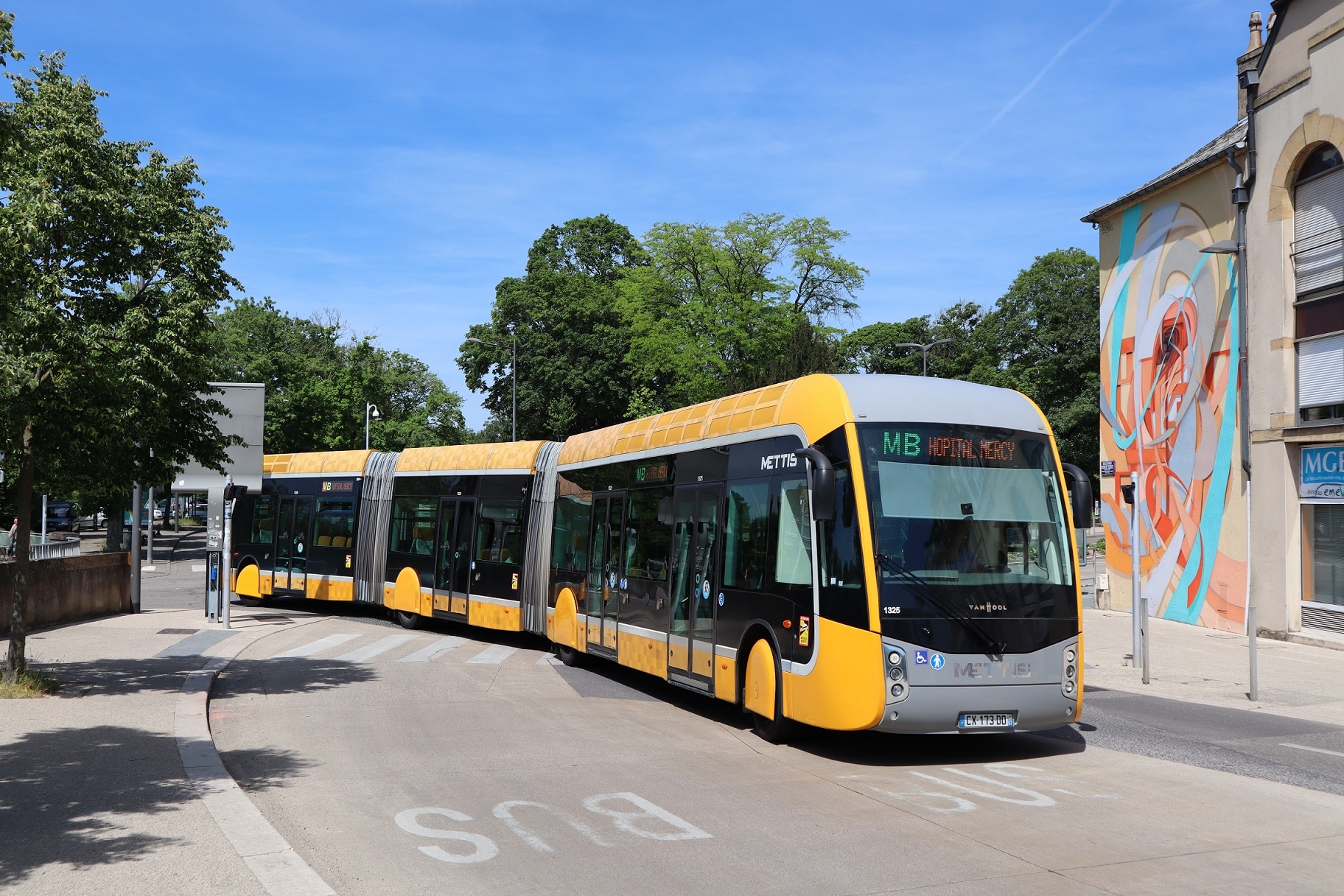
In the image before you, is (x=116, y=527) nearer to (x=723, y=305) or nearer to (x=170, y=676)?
(x=723, y=305)

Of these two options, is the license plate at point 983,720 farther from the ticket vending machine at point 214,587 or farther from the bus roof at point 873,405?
the ticket vending machine at point 214,587

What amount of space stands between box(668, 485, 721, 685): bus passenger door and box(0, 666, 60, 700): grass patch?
22.2 ft

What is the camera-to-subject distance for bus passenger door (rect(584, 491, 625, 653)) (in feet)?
49.8

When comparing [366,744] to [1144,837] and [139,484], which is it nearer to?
[139,484]

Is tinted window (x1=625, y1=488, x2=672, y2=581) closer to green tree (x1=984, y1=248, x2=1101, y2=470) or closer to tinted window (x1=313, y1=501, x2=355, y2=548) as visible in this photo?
tinted window (x1=313, y1=501, x2=355, y2=548)

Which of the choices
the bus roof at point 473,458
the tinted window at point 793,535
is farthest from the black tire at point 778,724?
the bus roof at point 473,458

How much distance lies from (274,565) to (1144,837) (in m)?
22.9

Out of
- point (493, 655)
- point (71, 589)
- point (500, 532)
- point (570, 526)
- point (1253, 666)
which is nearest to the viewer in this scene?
point (1253, 666)

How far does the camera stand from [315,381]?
64188mm

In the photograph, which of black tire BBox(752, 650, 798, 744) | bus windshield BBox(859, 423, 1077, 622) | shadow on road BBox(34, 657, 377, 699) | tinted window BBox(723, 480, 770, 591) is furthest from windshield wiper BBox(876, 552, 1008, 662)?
shadow on road BBox(34, 657, 377, 699)

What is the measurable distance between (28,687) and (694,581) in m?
7.18

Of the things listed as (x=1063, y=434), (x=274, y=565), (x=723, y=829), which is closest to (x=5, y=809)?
(x=723, y=829)

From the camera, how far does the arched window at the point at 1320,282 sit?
2014 cm

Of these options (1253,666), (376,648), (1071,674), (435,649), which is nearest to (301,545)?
(376,648)
